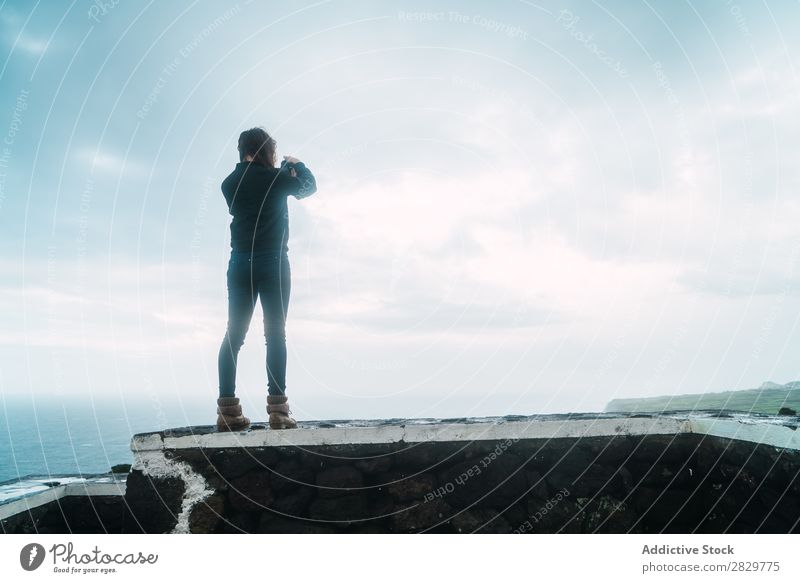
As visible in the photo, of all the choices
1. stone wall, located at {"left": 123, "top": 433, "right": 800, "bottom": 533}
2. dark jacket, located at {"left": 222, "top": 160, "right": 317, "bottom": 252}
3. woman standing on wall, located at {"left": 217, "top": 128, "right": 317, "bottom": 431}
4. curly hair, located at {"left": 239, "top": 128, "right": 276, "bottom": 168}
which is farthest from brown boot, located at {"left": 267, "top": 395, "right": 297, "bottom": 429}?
curly hair, located at {"left": 239, "top": 128, "right": 276, "bottom": 168}

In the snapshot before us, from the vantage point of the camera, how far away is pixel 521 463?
3.98 meters

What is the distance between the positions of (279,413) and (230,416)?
0.40m

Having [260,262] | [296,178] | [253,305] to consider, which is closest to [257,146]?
[296,178]

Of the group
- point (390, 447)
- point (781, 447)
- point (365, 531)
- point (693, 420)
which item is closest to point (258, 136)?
point (390, 447)

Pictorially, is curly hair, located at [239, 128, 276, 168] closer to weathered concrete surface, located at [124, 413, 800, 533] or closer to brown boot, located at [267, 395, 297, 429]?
brown boot, located at [267, 395, 297, 429]

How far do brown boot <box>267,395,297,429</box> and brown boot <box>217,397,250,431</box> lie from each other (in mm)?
240

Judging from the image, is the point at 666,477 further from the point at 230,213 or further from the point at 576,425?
the point at 230,213

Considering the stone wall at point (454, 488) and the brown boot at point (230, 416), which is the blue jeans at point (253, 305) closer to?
the brown boot at point (230, 416)

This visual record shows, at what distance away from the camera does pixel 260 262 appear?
426 cm

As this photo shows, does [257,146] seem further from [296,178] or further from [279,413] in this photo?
[279,413]

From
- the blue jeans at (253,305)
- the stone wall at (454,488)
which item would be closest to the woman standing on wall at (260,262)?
the blue jeans at (253,305)

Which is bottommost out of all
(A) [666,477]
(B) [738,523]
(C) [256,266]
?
(B) [738,523]

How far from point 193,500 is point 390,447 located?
5.07 ft

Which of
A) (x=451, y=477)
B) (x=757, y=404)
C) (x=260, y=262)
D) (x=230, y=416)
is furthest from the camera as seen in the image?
(x=757, y=404)
